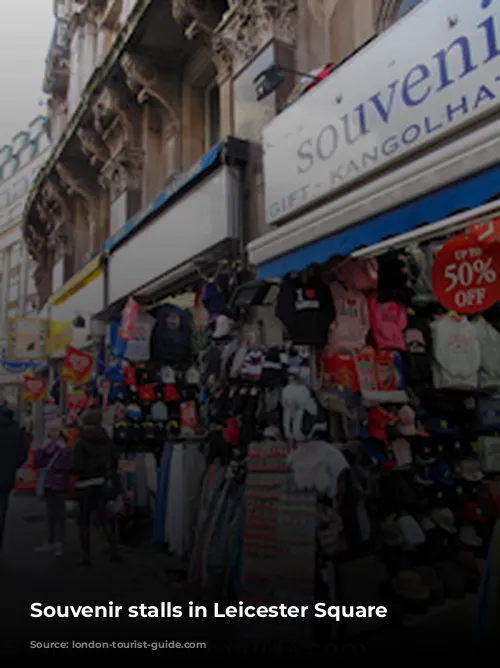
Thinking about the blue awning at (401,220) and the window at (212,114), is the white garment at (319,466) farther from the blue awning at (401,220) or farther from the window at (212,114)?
the window at (212,114)

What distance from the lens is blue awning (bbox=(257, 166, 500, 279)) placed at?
3.25m

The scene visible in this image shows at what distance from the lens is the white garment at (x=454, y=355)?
549 cm

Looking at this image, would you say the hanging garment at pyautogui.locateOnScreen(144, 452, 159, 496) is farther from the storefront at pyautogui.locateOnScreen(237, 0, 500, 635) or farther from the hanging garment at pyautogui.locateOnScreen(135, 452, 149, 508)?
the storefront at pyautogui.locateOnScreen(237, 0, 500, 635)

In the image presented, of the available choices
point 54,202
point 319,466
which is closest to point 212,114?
point 319,466

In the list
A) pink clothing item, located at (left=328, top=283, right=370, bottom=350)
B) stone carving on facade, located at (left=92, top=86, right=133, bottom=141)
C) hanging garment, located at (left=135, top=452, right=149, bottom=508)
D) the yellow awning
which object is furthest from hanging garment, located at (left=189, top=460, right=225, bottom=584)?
stone carving on facade, located at (left=92, top=86, right=133, bottom=141)

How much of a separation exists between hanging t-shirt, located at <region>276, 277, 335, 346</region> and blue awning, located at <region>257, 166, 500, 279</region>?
25cm

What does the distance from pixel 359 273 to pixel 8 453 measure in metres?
4.77

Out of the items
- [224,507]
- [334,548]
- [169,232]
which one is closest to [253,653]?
[334,548]

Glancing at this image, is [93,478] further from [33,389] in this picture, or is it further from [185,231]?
[33,389]

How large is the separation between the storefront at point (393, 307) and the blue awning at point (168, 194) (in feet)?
3.08

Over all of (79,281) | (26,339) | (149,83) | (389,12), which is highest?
(149,83)

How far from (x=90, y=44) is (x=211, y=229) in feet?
37.3

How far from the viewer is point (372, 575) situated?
14.4 ft

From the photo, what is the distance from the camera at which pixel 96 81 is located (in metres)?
10.6
